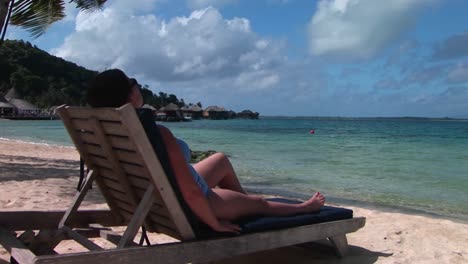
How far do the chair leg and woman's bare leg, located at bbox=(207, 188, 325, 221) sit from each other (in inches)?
12.6

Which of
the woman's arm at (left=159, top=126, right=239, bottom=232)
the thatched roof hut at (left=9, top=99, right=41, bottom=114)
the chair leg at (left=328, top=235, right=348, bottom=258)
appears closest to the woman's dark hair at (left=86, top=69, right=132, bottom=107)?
the woman's arm at (left=159, top=126, right=239, bottom=232)

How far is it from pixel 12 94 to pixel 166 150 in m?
87.3

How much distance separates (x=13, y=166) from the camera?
9695mm

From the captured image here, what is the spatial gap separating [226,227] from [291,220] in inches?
20.4

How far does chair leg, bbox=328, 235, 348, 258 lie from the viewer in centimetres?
337

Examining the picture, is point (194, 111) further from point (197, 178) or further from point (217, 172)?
point (197, 178)

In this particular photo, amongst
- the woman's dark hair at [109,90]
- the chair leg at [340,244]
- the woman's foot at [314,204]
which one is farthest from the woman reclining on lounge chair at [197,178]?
the chair leg at [340,244]

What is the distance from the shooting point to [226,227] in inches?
105

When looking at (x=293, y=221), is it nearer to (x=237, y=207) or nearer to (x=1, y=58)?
(x=237, y=207)

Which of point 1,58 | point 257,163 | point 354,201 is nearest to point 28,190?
point 354,201

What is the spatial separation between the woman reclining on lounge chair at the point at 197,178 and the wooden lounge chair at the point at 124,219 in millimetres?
85

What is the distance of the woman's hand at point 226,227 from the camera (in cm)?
262

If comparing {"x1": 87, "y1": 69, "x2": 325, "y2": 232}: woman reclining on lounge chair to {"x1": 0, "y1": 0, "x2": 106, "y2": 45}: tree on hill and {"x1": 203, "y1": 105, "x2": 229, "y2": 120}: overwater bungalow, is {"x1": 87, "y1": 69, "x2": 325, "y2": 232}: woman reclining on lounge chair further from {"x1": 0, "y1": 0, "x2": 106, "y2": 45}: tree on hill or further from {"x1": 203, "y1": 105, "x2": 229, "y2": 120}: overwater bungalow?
{"x1": 203, "y1": 105, "x2": 229, "y2": 120}: overwater bungalow

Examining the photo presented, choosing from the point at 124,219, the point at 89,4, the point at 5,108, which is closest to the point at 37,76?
the point at 5,108
